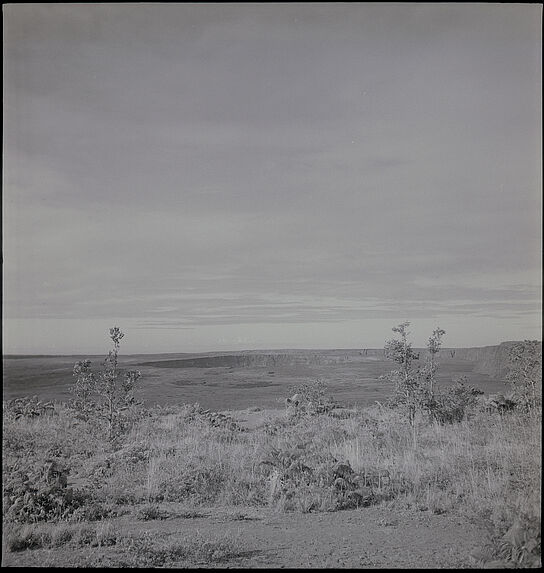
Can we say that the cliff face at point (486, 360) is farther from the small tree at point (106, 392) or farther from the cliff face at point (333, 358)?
the small tree at point (106, 392)

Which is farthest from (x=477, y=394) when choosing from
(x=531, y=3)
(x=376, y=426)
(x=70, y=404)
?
(x=70, y=404)

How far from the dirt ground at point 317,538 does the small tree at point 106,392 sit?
9.64 feet

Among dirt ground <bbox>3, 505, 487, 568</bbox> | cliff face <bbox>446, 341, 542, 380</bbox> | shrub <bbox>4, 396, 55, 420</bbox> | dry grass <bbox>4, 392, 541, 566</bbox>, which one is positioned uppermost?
cliff face <bbox>446, 341, 542, 380</bbox>

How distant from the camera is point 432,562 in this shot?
14.1ft

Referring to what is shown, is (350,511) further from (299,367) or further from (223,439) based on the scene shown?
(299,367)

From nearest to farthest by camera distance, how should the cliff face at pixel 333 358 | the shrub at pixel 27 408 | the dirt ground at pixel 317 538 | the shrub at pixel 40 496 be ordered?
the dirt ground at pixel 317 538
the shrub at pixel 40 496
the shrub at pixel 27 408
the cliff face at pixel 333 358

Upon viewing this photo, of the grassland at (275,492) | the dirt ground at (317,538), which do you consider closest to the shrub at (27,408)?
the grassland at (275,492)

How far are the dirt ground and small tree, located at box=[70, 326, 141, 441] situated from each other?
2939mm

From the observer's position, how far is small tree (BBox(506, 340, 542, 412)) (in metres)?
5.93

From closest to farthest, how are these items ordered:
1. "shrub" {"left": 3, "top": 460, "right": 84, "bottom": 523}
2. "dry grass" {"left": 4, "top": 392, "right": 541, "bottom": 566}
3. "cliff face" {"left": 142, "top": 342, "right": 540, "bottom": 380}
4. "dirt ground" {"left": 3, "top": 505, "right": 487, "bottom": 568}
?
"dirt ground" {"left": 3, "top": 505, "right": 487, "bottom": 568} → "dry grass" {"left": 4, "top": 392, "right": 541, "bottom": 566} → "shrub" {"left": 3, "top": 460, "right": 84, "bottom": 523} → "cliff face" {"left": 142, "top": 342, "right": 540, "bottom": 380}

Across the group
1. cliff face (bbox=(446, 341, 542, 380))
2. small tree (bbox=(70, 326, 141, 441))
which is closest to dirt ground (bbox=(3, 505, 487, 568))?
small tree (bbox=(70, 326, 141, 441))

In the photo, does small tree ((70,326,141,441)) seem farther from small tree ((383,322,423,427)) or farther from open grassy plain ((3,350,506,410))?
small tree ((383,322,423,427))

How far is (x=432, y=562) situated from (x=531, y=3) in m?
5.16

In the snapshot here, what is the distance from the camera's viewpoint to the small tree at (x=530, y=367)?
5.93 metres
